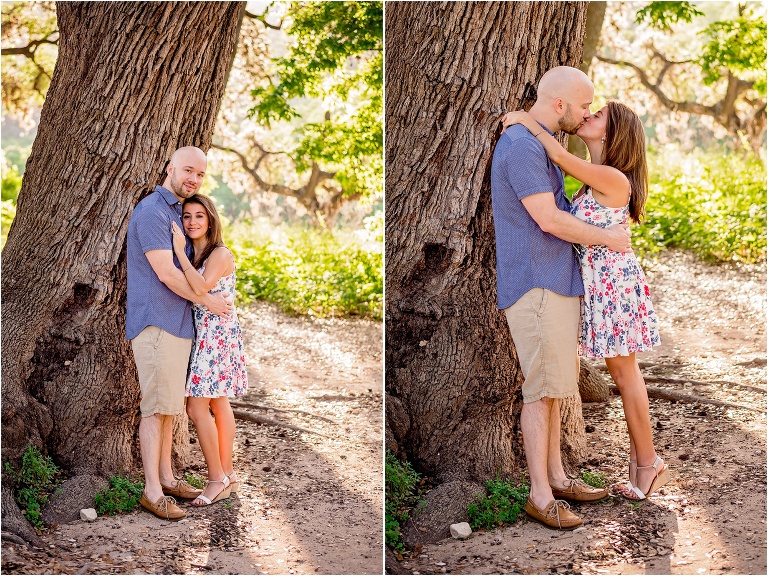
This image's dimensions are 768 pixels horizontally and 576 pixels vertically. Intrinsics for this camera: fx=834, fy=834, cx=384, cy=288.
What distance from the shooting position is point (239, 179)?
15.4 meters

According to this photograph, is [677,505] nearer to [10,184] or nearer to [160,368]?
[160,368]

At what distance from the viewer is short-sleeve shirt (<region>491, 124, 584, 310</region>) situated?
136 inches

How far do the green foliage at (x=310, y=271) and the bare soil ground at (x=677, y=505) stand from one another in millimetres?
3061

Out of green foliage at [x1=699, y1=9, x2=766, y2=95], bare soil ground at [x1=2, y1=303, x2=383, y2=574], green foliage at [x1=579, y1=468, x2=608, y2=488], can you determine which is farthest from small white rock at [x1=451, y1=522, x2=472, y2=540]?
green foliage at [x1=699, y1=9, x2=766, y2=95]

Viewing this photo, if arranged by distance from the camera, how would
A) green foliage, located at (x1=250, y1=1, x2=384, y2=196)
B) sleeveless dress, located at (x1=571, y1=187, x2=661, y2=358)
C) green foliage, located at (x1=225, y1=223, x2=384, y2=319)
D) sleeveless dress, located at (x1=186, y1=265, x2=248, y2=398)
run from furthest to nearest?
green foliage, located at (x1=225, y1=223, x2=384, y2=319)
green foliage, located at (x1=250, y1=1, x2=384, y2=196)
sleeveless dress, located at (x1=186, y1=265, x2=248, y2=398)
sleeveless dress, located at (x1=571, y1=187, x2=661, y2=358)

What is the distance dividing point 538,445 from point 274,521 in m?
1.30

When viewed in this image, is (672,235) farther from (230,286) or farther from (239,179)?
(239,179)

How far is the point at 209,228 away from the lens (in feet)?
13.2

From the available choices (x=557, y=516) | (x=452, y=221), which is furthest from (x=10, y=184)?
(x=557, y=516)

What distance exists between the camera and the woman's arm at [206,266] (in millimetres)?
3861

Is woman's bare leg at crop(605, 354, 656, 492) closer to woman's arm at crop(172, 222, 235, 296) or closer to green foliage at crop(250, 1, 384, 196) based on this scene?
woman's arm at crop(172, 222, 235, 296)

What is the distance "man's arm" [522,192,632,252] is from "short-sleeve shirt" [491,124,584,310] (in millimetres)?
50

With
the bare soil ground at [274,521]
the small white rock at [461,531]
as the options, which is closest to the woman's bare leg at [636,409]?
the small white rock at [461,531]

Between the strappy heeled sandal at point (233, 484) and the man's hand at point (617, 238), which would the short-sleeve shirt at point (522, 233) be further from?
the strappy heeled sandal at point (233, 484)
